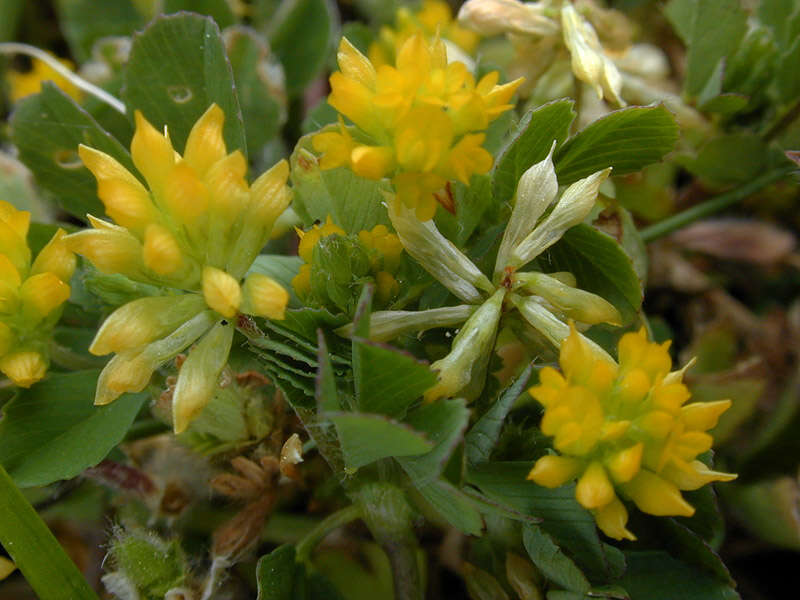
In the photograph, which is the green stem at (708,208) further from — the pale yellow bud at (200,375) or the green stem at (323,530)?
the pale yellow bud at (200,375)

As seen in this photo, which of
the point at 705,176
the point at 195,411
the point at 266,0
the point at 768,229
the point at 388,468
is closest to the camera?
the point at 195,411

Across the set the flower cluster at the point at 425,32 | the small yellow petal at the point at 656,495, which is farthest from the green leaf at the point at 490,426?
the flower cluster at the point at 425,32

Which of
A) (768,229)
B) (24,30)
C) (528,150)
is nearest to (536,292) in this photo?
(528,150)

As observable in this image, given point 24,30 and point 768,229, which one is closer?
point 768,229

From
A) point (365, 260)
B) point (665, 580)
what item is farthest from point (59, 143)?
point (665, 580)

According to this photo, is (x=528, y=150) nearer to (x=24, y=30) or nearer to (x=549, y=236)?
(x=549, y=236)

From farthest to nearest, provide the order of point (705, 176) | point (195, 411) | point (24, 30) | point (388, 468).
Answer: point (24, 30)
point (705, 176)
point (388, 468)
point (195, 411)

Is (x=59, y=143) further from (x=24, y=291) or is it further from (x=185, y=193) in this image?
(x=185, y=193)
